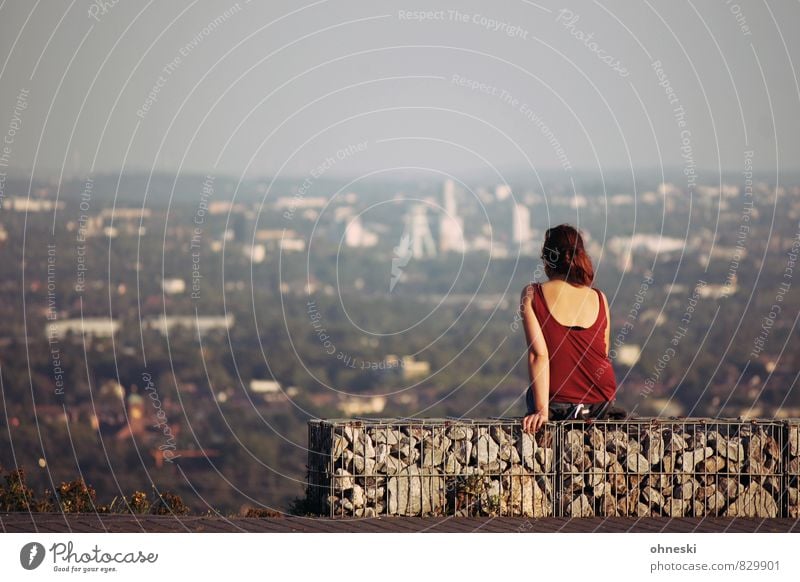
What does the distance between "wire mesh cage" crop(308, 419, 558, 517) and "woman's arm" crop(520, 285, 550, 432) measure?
0.15 m

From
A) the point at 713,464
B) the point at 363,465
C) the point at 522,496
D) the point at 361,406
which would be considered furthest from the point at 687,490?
the point at 361,406

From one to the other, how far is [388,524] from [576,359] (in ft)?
6.08

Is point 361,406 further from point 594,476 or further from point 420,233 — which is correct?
point 594,476

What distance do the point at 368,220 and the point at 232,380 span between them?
17.4 metres

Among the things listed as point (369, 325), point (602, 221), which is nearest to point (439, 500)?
point (369, 325)

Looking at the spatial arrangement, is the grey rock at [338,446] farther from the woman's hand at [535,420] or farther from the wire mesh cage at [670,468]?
the wire mesh cage at [670,468]

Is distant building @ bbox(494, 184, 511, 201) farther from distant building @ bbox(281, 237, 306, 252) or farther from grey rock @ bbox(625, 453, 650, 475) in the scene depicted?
grey rock @ bbox(625, 453, 650, 475)

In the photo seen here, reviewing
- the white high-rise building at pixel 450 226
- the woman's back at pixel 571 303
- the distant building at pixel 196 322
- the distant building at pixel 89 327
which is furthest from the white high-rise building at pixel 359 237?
the woman's back at pixel 571 303

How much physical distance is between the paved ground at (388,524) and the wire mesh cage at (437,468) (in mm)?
131

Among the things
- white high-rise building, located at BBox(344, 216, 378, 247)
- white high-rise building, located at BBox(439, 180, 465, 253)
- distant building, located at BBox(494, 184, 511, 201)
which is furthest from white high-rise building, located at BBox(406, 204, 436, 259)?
distant building, located at BBox(494, 184, 511, 201)

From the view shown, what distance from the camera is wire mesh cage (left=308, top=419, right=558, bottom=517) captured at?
10992mm

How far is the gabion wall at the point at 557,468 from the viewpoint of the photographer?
434 inches

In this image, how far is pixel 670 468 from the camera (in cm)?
1116
